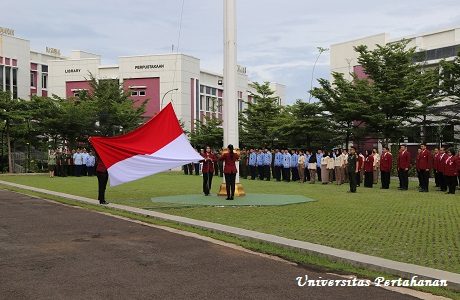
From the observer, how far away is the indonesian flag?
1602 centimetres

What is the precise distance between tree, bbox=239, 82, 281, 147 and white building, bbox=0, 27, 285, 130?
59.7ft

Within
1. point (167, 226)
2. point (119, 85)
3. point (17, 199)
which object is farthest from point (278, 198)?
point (119, 85)

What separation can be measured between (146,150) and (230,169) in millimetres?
2584

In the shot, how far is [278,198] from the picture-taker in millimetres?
17516

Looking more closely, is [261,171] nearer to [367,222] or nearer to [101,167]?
[101,167]

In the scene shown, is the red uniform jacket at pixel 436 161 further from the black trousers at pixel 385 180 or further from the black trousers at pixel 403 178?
the black trousers at pixel 385 180

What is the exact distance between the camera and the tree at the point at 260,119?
4456 centimetres

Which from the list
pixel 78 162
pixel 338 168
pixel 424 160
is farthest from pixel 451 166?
pixel 78 162

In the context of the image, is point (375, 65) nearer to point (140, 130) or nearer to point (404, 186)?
point (404, 186)

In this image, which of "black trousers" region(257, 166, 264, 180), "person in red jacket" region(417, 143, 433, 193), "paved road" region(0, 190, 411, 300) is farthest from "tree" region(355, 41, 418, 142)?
"paved road" region(0, 190, 411, 300)

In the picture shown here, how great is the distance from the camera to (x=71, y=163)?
116 feet

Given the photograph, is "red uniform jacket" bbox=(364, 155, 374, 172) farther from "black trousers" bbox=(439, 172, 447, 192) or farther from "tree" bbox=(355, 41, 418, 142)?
"tree" bbox=(355, 41, 418, 142)

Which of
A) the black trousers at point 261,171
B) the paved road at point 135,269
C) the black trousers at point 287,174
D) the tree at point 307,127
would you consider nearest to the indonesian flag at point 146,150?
the paved road at point 135,269

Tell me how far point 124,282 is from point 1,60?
217 ft
